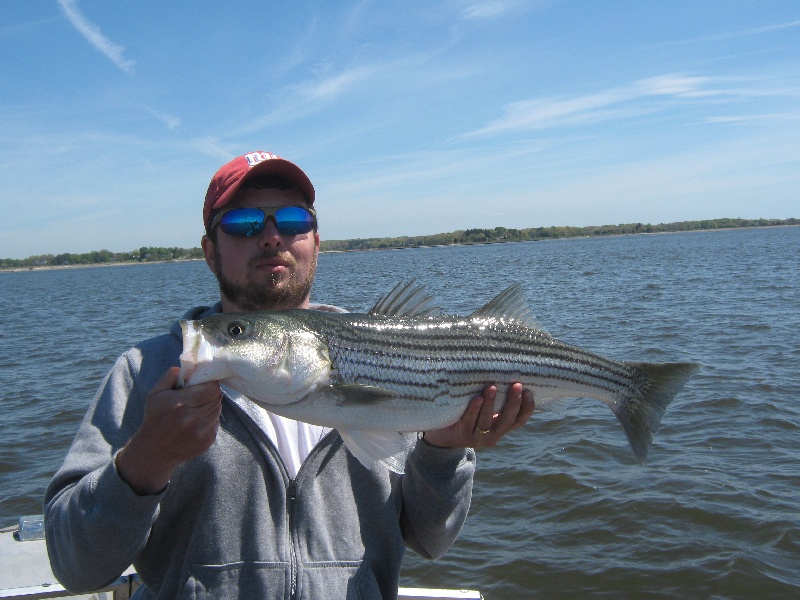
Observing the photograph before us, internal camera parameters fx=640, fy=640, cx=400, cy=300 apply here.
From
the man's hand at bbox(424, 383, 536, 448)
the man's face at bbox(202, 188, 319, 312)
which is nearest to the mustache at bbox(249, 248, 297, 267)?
the man's face at bbox(202, 188, 319, 312)

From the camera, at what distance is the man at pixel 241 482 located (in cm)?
304

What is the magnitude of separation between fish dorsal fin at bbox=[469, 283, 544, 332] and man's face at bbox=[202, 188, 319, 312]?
4.07 ft

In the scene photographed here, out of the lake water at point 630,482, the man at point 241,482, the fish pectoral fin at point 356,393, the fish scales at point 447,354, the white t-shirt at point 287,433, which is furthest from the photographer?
the lake water at point 630,482

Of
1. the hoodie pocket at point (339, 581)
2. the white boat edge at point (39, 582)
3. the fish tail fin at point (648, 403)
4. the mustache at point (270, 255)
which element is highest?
the mustache at point (270, 255)

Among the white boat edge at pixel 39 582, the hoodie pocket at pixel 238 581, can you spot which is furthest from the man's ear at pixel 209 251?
the white boat edge at pixel 39 582

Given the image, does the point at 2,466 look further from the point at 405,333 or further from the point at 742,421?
the point at 742,421

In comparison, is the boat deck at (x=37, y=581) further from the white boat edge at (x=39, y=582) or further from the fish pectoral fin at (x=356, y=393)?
the fish pectoral fin at (x=356, y=393)

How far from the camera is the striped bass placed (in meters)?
3.32

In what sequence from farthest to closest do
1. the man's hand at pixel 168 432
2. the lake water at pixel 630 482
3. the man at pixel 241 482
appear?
the lake water at pixel 630 482, the man at pixel 241 482, the man's hand at pixel 168 432

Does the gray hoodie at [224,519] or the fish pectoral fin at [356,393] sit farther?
the fish pectoral fin at [356,393]

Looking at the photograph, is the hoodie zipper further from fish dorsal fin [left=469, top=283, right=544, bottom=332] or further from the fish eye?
fish dorsal fin [left=469, top=283, right=544, bottom=332]

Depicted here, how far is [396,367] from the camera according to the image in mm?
3645

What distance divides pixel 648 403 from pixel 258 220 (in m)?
2.94

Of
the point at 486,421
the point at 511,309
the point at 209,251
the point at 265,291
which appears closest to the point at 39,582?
the point at 209,251
